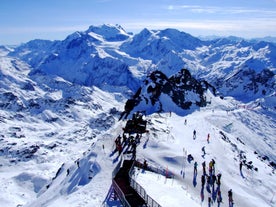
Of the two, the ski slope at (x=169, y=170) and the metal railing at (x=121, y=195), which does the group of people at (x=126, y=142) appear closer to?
the ski slope at (x=169, y=170)

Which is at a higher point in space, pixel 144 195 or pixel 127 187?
pixel 144 195

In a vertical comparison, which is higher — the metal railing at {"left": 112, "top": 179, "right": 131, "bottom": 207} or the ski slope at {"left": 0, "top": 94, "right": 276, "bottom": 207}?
the metal railing at {"left": 112, "top": 179, "right": 131, "bottom": 207}

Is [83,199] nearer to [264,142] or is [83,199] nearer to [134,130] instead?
[134,130]

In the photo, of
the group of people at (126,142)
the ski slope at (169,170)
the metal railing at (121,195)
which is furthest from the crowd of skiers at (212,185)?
the metal railing at (121,195)

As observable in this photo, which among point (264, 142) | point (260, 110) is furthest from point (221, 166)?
point (260, 110)

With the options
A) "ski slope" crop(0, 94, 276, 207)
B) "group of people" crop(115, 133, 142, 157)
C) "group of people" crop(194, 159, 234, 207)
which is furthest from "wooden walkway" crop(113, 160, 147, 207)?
"group of people" crop(115, 133, 142, 157)

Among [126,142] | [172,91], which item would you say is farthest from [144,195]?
[172,91]

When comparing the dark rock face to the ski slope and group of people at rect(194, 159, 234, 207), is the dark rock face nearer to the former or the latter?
the ski slope

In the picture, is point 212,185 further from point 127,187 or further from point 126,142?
point 127,187
